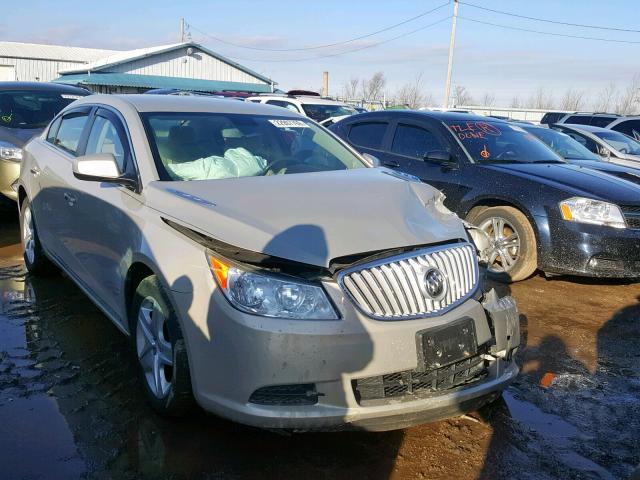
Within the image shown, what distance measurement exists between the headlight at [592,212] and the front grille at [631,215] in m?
0.06

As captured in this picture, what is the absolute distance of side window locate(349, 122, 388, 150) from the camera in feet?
23.4

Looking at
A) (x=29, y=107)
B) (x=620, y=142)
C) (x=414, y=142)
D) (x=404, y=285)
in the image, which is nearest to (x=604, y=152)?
(x=620, y=142)

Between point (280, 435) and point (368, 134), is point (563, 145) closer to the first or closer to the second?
point (368, 134)

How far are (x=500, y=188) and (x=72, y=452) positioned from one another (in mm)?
4391

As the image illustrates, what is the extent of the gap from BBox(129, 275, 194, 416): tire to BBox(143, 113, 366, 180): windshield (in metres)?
0.74

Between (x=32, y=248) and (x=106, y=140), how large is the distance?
198 cm

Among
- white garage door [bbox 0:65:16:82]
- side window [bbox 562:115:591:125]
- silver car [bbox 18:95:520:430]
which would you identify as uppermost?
white garage door [bbox 0:65:16:82]

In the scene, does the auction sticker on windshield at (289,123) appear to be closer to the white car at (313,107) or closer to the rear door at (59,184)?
the rear door at (59,184)

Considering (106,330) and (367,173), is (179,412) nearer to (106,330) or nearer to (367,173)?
(106,330)

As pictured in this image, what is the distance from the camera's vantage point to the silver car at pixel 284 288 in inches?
99.1

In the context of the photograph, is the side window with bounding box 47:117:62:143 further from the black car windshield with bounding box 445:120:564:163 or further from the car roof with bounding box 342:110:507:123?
the black car windshield with bounding box 445:120:564:163

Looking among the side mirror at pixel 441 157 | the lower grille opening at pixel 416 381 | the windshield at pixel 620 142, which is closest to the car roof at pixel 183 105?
the side mirror at pixel 441 157

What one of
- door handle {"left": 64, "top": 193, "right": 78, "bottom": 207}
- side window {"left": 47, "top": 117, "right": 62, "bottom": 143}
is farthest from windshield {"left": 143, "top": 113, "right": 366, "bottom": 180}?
side window {"left": 47, "top": 117, "right": 62, "bottom": 143}

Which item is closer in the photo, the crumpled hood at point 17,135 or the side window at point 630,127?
the crumpled hood at point 17,135
